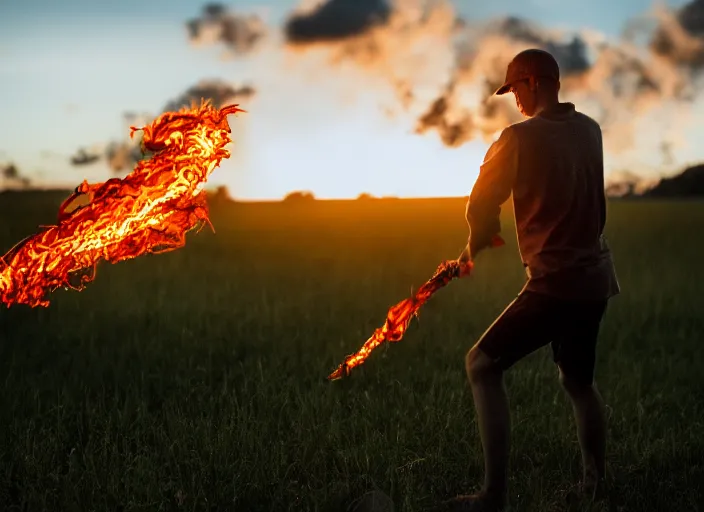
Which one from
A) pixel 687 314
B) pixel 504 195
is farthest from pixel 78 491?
pixel 687 314

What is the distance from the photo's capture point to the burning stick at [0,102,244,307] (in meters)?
4.29

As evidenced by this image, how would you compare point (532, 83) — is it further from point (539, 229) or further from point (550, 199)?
point (539, 229)

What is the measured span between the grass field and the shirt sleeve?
1645 millimetres

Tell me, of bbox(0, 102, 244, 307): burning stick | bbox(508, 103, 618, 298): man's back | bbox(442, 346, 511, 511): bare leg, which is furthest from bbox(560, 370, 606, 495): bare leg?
bbox(0, 102, 244, 307): burning stick

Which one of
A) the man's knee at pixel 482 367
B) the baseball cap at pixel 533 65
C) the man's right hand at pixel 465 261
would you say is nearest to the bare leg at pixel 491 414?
the man's knee at pixel 482 367

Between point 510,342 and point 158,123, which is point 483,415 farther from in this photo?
point 158,123

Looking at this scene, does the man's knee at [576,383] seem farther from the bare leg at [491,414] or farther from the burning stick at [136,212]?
→ the burning stick at [136,212]

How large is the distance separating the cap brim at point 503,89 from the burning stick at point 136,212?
5.01ft

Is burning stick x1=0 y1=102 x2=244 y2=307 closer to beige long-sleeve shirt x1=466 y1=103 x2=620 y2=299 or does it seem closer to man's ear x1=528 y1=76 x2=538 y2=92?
beige long-sleeve shirt x1=466 y1=103 x2=620 y2=299

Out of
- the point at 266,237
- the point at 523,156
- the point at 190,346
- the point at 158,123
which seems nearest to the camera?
the point at 523,156

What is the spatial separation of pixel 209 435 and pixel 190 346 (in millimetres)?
3216

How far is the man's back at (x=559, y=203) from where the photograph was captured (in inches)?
166

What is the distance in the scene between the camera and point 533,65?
430 centimetres

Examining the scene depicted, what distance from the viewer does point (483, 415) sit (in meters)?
4.37
